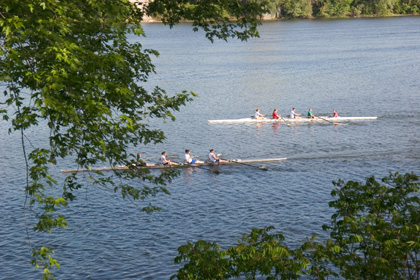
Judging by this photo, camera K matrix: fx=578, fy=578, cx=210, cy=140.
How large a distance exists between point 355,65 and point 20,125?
225ft

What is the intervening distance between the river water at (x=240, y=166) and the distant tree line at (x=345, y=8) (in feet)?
233

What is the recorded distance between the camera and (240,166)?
33.8 m

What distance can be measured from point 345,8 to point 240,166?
12820 centimetres

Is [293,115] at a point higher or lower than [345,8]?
lower

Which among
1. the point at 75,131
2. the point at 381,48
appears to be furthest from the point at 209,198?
the point at 381,48

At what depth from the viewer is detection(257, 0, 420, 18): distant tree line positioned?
5807 inches

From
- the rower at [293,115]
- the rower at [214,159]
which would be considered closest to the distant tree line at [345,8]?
the rower at [293,115]

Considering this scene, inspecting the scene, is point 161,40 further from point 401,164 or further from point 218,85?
point 401,164

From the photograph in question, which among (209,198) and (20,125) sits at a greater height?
→ (20,125)

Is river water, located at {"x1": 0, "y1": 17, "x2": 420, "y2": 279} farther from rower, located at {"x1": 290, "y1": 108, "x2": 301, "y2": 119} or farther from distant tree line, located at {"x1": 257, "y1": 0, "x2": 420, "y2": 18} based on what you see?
distant tree line, located at {"x1": 257, "y1": 0, "x2": 420, "y2": 18}

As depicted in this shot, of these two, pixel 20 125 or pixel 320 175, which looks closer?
pixel 20 125

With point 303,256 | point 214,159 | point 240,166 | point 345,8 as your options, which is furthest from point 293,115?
point 345,8

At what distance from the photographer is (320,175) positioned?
3162 cm

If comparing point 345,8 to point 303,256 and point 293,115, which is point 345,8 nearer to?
point 293,115
